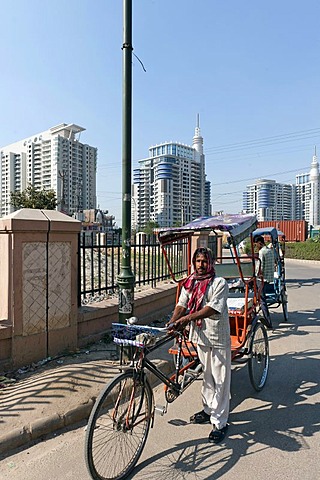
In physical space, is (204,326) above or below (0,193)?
below

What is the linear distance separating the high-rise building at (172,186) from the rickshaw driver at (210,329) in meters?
53.5

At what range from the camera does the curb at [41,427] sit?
130 inches

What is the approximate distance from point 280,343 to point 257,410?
9.66 feet

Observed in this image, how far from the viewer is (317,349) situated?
6.44 metres

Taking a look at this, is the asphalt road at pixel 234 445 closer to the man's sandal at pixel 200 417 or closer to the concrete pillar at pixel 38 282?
the man's sandal at pixel 200 417

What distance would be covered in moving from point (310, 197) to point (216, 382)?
68.8m

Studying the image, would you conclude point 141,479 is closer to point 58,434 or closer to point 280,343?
point 58,434

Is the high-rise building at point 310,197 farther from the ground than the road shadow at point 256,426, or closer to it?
farther from the ground

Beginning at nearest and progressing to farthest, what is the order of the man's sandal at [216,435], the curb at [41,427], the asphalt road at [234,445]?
the asphalt road at [234,445] → the curb at [41,427] → the man's sandal at [216,435]

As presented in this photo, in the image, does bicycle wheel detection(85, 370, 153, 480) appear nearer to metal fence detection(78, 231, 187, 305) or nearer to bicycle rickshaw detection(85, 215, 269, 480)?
bicycle rickshaw detection(85, 215, 269, 480)

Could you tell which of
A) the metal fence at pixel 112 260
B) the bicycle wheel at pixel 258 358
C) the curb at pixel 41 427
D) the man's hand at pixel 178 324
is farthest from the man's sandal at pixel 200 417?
the metal fence at pixel 112 260

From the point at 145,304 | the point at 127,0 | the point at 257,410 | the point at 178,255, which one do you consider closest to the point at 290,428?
the point at 257,410

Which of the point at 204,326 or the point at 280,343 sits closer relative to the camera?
the point at 204,326

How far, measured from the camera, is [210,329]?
3.56 meters
